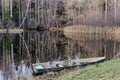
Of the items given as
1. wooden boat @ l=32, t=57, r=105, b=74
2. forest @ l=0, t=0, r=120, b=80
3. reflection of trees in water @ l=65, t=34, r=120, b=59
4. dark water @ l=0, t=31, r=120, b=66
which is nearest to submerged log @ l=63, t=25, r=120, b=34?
forest @ l=0, t=0, r=120, b=80

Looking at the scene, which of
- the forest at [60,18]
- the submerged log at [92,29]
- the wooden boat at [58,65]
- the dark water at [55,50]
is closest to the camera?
the wooden boat at [58,65]

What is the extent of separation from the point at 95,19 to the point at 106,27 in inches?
111

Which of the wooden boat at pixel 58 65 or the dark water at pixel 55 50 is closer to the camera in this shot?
the wooden boat at pixel 58 65

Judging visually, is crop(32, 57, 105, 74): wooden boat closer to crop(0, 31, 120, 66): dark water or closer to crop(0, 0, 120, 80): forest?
crop(0, 31, 120, 66): dark water

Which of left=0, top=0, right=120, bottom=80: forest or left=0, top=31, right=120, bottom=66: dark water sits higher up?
left=0, top=0, right=120, bottom=80: forest

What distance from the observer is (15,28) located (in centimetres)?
4803

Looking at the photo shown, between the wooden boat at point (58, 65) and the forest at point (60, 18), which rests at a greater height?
the forest at point (60, 18)

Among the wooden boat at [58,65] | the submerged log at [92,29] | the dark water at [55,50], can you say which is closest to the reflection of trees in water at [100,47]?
the dark water at [55,50]

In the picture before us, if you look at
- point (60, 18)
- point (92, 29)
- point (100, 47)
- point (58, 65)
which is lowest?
point (100, 47)

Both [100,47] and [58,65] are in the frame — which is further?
[100,47]

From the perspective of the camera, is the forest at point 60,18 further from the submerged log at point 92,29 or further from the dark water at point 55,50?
the dark water at point 55,50

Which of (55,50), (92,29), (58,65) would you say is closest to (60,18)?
(92,29)

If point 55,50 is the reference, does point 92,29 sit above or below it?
above

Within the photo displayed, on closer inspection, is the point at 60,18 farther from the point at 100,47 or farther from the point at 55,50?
the point at 55,50
